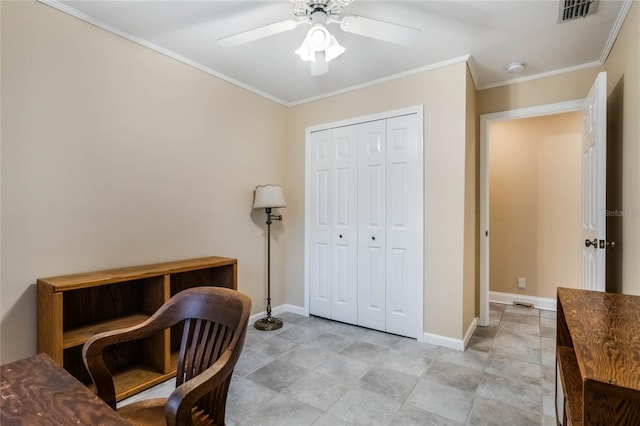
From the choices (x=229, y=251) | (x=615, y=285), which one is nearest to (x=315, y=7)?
(x=229, y=251)

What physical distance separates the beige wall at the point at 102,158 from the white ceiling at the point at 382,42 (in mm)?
181

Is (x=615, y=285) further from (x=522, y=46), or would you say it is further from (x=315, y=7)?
(x=315, y=7)

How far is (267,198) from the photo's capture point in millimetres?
3211

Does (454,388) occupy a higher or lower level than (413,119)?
lower

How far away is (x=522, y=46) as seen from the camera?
250 centimetres

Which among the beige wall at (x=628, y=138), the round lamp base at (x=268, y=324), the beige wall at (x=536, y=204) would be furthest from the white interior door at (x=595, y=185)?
the round lamp base at (x=268, y=324)

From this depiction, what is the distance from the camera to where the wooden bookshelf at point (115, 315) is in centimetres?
180

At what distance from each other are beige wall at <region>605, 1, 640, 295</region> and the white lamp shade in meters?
2.68

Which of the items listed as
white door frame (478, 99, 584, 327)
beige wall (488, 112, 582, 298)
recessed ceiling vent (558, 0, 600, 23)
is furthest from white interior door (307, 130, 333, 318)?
recessed ceiling vent (558, 0, 600, 23)

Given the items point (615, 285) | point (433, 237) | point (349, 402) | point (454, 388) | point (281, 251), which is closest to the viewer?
point (349, 402)

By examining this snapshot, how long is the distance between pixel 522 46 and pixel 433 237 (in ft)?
5.52

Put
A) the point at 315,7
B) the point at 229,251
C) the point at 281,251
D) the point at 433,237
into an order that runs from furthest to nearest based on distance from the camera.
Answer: the point at 281,251 < the point at 229,251 < the point at 433,237 < the point at 315,7

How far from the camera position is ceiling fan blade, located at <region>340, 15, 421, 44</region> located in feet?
5.55

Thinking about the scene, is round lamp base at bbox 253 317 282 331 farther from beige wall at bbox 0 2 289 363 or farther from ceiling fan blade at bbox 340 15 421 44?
ceiling fan blade at bbox 340 15 421 44
